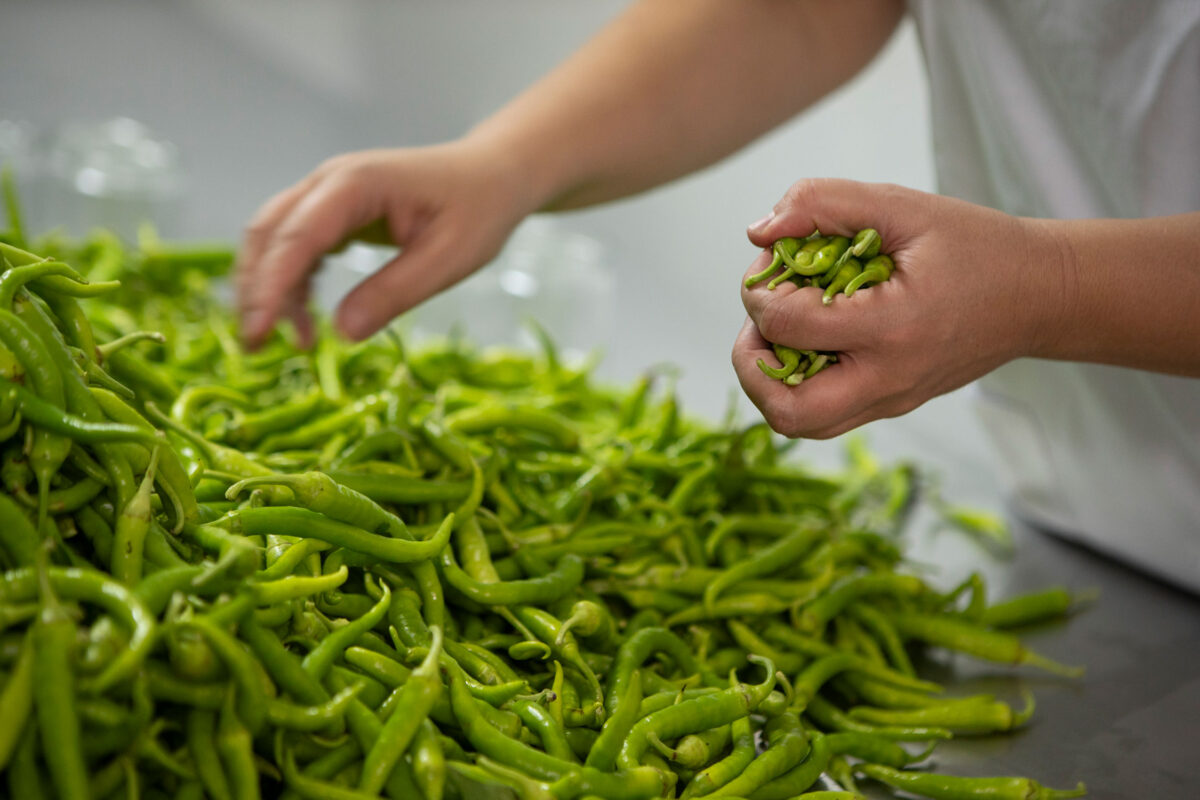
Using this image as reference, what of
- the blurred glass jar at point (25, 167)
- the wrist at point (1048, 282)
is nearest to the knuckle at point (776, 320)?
the wrist at point (1048, 282)

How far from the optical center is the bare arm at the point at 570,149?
1.33 m

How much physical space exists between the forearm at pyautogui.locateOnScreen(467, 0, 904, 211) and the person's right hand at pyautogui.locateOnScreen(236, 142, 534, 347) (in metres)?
0.06

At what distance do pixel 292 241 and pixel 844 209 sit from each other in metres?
0.80

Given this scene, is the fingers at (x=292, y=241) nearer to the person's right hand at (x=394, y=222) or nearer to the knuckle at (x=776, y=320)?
the person's right hand at (x=394, y=222)

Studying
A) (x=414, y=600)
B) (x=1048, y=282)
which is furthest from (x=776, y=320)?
(x=414, y=600)

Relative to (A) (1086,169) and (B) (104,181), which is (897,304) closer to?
(A) (1086,169)

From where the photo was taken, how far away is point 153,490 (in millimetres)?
833

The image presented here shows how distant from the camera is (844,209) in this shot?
829 mm

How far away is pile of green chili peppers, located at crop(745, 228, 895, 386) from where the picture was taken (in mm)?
830

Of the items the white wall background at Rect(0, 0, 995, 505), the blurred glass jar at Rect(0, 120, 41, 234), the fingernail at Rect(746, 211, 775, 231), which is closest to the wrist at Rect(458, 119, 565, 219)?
the fingernail at Rect(746, 211, 775, 231)

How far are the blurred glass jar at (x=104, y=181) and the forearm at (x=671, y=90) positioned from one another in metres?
1.68

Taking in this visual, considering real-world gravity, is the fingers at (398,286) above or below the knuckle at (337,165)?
below

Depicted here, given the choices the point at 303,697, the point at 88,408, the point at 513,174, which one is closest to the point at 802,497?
the point at 513,174

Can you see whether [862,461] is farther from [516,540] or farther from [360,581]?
[360,581]
